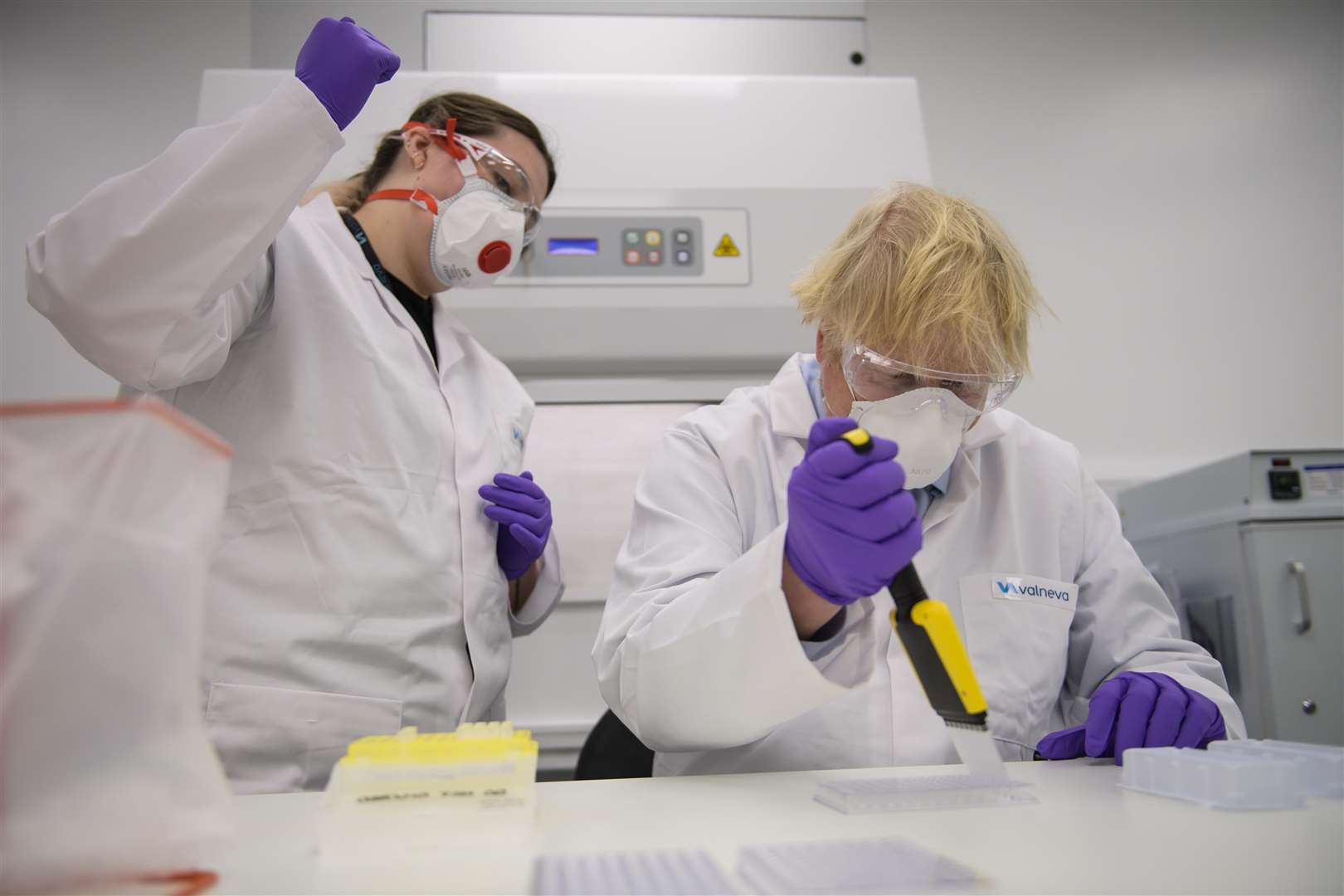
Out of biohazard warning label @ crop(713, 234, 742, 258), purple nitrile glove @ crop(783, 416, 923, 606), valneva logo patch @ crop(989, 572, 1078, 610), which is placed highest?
biohazard warning label @ crop(713, 234, 742, 258)

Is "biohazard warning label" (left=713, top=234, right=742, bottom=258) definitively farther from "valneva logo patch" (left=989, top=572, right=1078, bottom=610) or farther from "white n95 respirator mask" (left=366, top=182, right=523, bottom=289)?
"valneva logo patch" (left=989, top=572, right=1078, bottom=610)

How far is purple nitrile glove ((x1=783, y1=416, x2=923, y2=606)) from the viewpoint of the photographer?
0.76 meters

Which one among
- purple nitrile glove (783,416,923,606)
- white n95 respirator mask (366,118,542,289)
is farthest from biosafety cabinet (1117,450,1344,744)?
white n95 respirator mask (366,118,542,289)

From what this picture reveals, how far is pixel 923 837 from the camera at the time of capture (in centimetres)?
60

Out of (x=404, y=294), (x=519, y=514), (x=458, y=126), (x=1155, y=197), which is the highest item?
(x=1155, y=197)

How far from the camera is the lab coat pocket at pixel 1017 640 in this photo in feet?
3.53

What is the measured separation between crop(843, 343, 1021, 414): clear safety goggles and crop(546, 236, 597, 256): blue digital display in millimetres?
812

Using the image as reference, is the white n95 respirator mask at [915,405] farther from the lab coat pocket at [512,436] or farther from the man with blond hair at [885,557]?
the lab coat pocket at [512,436]

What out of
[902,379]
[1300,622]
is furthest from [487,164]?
[1300,622]

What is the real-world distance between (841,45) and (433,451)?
1.65 meters

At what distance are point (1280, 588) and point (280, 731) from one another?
5.23ft

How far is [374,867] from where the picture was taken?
1.79 ft

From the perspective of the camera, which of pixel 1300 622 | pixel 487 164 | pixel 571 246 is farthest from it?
pixel 571 246

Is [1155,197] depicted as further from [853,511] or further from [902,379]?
[853,511]
